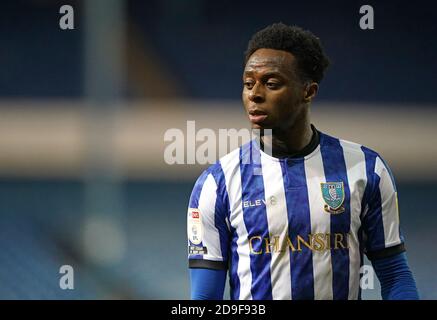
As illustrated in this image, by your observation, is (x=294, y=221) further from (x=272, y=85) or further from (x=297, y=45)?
(x=297, y=45)

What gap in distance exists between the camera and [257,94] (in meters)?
1.98

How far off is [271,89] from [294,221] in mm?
326

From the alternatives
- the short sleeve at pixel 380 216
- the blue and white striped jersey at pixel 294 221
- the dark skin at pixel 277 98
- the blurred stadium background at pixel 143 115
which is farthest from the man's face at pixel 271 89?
the blurred stadium background at pixel 143 115

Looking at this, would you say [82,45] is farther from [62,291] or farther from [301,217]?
[301,217]

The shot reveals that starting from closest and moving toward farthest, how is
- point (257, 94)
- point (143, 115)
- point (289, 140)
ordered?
point (257, 94) → point (289, 140) → point (143, 115)

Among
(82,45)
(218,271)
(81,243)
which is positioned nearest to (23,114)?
(82,45)

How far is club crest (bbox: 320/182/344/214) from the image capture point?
1997 millimetres

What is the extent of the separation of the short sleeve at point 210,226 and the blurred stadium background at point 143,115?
4.59 feet

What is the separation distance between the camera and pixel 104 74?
12.5 feet

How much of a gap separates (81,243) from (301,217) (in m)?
1.75

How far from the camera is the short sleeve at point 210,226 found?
2.02 m

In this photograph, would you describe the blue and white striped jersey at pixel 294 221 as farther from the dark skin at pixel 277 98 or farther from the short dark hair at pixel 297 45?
the short dark hair at pixel 297 45

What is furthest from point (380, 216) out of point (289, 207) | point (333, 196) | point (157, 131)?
point (157, 131)

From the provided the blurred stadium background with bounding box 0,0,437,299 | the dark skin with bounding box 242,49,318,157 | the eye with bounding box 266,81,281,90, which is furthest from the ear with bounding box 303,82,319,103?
the blurred stadium background with bounding box 0,0,437,299
